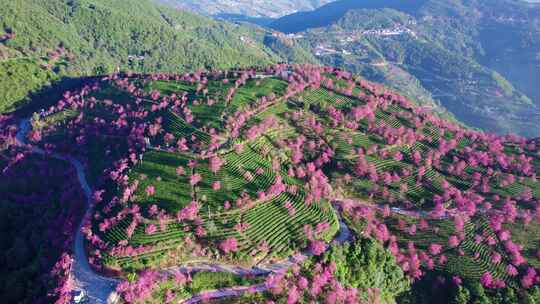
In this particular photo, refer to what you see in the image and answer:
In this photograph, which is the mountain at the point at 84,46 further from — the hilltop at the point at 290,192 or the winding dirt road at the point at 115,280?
the winding dirt road at the point at 115,280

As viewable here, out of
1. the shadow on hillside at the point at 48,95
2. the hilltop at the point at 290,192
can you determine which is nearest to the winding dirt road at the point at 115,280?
the hilltop at the point at 290,192

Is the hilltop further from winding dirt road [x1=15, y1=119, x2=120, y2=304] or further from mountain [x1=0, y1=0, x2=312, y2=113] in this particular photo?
mountain [x1=0, y1=0, x2=312, y2=113]

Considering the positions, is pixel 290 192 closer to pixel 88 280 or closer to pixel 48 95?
pixel 88 280

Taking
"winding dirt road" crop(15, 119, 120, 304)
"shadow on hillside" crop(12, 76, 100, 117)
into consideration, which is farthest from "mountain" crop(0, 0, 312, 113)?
"winding dirt road" crop(15, 119, 120, 304)

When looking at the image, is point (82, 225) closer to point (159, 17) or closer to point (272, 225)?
point (272, 225)

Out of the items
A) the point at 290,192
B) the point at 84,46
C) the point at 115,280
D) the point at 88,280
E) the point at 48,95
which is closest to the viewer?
the point at 115,280

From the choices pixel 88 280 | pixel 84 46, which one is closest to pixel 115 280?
pixel 88 280

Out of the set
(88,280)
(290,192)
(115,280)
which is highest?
(290,192)
